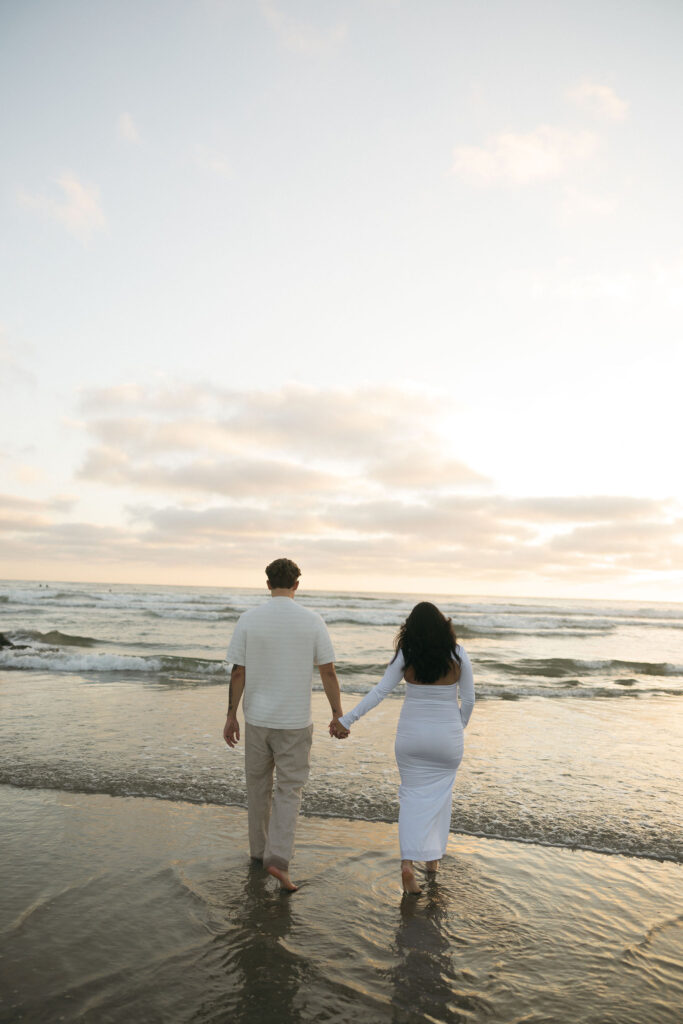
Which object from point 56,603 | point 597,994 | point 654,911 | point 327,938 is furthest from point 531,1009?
point 56,603

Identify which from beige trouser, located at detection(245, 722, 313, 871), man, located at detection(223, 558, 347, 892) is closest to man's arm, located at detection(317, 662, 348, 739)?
man, located at detection(223, 558, 347, 892)

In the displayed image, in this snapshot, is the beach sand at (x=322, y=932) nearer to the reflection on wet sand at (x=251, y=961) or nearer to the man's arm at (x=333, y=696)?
the reflection on wet sand at (x=251, y=961)

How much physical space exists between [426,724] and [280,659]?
45.3 inches

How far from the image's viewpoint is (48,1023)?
9.64 ft

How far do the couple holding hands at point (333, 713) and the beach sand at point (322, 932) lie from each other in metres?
0.37

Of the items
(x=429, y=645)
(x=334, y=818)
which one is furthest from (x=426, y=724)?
(x=334, y=818)

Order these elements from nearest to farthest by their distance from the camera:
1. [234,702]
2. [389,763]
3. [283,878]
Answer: [283,878]
[234,702]
[389,763]

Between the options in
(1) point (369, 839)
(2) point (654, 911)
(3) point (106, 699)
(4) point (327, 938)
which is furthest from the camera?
(3) point (106, 699)

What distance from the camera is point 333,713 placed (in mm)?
4699

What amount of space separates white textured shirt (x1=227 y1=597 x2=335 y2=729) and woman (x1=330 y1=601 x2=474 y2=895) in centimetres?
35

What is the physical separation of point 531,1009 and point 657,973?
0.87 meters

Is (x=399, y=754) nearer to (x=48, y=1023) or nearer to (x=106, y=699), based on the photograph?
(x=48, y=1023)

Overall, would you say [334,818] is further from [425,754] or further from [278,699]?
[278,699]

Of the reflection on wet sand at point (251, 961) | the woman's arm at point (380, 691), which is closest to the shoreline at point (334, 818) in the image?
the reflection on wet sand at point (251, 961)
